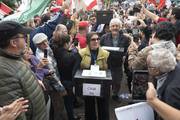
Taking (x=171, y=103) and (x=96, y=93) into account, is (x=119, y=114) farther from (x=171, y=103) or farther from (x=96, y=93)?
(x=96, y=93)

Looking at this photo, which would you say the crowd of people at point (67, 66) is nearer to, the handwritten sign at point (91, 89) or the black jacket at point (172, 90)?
the black jacket at point (172, 90)

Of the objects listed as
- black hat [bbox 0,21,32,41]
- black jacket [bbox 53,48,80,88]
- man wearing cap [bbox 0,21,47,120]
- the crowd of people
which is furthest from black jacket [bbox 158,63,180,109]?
black jacket [bbox 53,48,80,88]

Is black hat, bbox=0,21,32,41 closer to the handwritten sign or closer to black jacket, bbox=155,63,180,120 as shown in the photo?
black jacket, bbox=155,63,180,120

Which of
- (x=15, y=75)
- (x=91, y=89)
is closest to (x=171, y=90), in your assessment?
(x=15, y=75)

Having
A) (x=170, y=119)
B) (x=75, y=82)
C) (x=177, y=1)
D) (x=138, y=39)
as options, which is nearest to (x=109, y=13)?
(x=138, y=39)

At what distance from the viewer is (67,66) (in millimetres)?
5973

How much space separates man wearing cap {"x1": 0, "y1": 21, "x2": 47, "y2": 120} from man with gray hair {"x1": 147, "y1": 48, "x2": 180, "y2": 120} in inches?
45.2

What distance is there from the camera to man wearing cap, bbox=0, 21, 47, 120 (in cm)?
329

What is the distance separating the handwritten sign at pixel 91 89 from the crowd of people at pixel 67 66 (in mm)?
207

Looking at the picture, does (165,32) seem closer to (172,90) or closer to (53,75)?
(53,75)

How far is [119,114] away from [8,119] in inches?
38.5

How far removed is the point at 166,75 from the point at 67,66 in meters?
3.02

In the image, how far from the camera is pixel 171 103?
2879 millimetres

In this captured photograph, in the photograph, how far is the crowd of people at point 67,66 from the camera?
3033 millimetres
